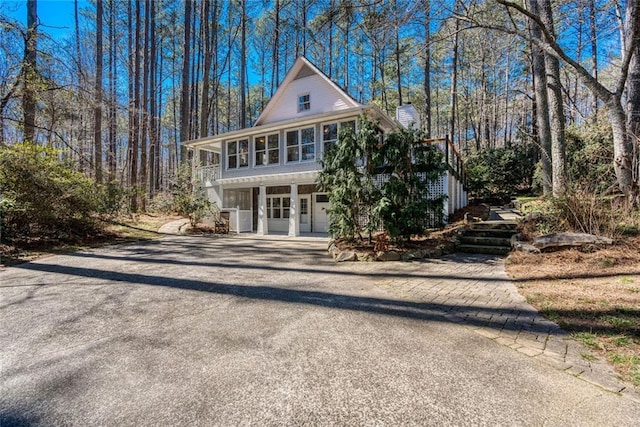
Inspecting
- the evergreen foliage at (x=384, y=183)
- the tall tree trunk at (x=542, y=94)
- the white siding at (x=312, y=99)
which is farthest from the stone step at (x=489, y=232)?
the white siding at (x=312, y=99)

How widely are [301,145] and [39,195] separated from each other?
359 inches

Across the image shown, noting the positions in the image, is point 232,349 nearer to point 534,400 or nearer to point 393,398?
point 393,398

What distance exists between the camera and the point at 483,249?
26.3 feet

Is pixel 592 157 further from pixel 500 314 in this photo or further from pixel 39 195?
pixel 39 195

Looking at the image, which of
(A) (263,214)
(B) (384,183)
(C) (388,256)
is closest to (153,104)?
(A) (263,214)

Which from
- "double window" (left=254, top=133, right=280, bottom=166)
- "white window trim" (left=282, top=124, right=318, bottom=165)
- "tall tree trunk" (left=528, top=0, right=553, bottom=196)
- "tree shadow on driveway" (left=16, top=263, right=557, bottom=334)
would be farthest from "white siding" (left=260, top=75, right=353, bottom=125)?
"tree shadow on driveway" (left=16, top=263, right=557, bottom=334)

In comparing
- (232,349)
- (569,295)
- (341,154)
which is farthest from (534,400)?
(341,154)

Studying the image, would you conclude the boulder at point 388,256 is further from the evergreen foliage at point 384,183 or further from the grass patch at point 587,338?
the grass patch at point 587,338

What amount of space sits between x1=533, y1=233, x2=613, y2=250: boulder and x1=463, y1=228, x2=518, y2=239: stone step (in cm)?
163

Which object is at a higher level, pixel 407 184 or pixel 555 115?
pixel 555 115

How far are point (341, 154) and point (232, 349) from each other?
19.9 feet

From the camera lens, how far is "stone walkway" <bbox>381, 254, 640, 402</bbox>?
258 centimetres

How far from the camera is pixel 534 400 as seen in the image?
214cm

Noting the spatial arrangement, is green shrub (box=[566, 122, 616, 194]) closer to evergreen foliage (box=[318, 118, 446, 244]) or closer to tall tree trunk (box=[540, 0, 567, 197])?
tall tree trunk (box=[540, 0, 567, 197])
